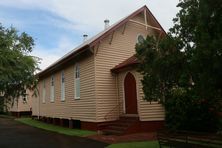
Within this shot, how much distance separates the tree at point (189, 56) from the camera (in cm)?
696

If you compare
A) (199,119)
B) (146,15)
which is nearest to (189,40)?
(199,119)

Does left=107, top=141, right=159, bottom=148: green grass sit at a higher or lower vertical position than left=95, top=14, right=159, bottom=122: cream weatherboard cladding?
lower

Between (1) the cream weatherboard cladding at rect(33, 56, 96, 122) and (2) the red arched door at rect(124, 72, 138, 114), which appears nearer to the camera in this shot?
(2) the red arched door at rect(124, 72, 138, 114)

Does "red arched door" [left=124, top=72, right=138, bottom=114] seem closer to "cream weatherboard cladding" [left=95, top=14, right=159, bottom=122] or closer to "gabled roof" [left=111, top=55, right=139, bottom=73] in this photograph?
"gabled roof" [left=111, top=55, right=139, bottom=73]

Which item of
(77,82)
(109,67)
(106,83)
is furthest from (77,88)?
(109,67)

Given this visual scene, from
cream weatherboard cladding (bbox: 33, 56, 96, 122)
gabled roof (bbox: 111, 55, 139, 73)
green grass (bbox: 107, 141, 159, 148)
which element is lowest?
green grass (bbox: 107, 141, 159, 148)

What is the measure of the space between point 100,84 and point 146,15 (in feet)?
21.2

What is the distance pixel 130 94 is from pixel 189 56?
935 cm

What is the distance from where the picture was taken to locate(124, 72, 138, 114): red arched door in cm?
1747

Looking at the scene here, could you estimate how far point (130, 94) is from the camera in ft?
58.2

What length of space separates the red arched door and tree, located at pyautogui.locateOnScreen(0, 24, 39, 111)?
651 cm

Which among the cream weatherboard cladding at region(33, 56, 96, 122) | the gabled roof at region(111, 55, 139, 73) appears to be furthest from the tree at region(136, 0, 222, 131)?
the cream weatherboard cladding at region(33, 56, 96, 122)

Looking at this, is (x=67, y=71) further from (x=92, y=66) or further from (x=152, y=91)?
(x=152, y=91)

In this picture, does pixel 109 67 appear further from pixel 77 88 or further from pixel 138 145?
pixel 138 145
